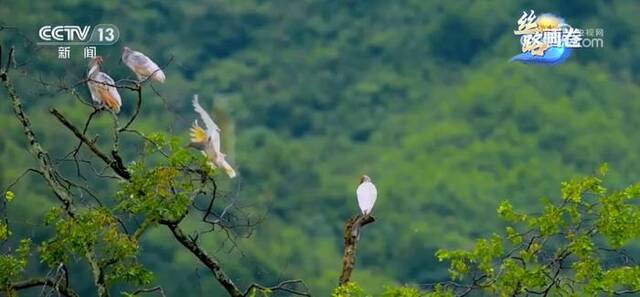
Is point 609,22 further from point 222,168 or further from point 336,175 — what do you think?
point 222,168

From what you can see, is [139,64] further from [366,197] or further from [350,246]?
[350,246]

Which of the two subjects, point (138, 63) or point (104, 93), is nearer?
point (104, 93)

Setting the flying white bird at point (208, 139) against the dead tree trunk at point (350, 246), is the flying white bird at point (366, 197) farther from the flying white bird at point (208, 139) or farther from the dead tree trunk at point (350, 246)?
the dead tree trunk at point (350, 246)

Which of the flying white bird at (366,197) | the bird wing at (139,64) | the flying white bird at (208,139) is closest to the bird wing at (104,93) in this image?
the flying white bird at (208,139)

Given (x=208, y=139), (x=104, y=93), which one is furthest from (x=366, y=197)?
(x=104, y=93)

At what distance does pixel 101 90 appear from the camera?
6.73 meters

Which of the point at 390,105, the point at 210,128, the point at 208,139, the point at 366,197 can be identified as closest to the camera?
the point at 208,139

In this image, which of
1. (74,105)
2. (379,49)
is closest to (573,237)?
(74,105)

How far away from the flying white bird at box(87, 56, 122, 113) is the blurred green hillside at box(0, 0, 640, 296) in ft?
49.7

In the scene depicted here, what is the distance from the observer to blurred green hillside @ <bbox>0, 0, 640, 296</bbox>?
24469mm

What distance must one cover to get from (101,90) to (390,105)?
21.5 metres

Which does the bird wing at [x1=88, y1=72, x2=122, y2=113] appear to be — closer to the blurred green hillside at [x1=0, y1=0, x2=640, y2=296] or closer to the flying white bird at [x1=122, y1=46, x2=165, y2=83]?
the flying white bird at [x1=122, y1=46, x2=165, y2=83]

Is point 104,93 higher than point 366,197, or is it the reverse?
point 366,197

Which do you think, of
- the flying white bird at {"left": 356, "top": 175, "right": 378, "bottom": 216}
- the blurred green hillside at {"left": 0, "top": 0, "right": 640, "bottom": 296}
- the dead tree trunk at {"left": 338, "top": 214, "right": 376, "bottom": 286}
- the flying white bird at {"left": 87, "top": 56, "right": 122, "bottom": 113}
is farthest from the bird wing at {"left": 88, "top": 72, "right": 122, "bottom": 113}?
the blurred green hillside at {"left": 0, "top": 0, "right": 640, "bottom": 296}
